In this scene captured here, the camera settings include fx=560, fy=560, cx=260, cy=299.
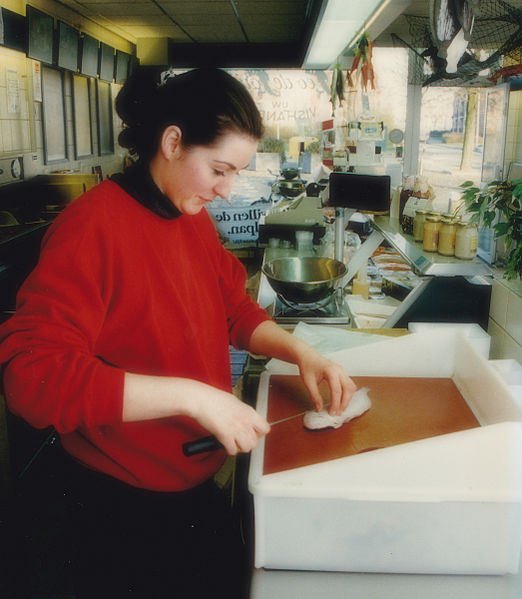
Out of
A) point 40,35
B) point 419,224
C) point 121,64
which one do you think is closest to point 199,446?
point 419,224

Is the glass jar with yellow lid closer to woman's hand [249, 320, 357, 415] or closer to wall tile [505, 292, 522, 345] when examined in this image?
wall tile [505, 292, 522, 345]

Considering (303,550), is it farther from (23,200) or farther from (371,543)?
(23,200)

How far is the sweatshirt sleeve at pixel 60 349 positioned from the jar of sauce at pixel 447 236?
1.58 meters

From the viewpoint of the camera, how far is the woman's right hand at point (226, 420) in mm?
1033

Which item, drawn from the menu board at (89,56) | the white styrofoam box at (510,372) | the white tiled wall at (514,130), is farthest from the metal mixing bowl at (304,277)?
the white tiled wall at (514,130)

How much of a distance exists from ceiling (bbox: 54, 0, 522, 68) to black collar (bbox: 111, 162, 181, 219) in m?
3.29

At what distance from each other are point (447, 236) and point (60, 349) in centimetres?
170

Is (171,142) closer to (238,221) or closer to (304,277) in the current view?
(304,277)

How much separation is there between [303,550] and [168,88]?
99cm

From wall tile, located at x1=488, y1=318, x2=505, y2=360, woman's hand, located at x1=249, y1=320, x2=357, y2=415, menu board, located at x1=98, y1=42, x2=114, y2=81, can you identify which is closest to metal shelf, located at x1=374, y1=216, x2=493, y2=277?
wall tile, located at x1=488, y1=318, x2=505, y2=360

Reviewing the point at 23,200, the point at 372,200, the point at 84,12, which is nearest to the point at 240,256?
the point at 372,200

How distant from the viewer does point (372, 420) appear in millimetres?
1414

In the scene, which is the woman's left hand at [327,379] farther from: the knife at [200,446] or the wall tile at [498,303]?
the wall tile at [498,303]

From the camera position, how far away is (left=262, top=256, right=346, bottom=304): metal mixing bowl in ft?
7.26
